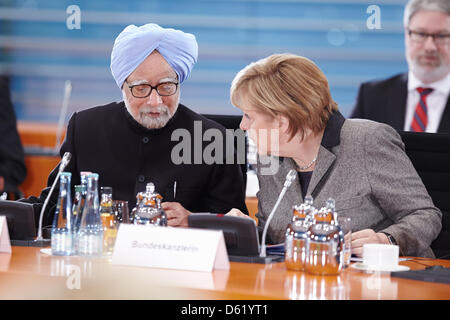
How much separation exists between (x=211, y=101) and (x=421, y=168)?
3.77 meters

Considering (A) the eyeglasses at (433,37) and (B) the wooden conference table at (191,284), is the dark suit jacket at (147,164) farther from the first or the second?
(A) the eyeglasses at (433,37)

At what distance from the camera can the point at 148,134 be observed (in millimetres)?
2795

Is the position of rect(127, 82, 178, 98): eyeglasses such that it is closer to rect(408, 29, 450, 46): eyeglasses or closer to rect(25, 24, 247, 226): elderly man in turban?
rect(25, 24, 247, 226): elderly man in turban

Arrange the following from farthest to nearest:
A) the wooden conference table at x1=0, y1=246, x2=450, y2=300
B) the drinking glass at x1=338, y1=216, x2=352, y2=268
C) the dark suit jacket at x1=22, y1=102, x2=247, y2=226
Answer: the dark suit jacket at x1=22, y1=102, x2=247, y2=226 < the drinking glass at x1=338, y1=216, x2=352, y2=268 < the wooden conference table at x1=0, y1=246, x2=450, y2=300

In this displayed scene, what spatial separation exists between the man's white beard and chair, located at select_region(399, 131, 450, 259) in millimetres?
799

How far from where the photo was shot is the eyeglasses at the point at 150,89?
2588 millimetres

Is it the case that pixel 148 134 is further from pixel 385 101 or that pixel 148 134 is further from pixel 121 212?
pixel 385 101

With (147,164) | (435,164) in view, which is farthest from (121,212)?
(435,164)

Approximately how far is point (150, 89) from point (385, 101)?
192cm

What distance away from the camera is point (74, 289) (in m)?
1.63

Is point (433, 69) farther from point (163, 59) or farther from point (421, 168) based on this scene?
point (163, 59)

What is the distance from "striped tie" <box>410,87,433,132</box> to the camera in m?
4.04

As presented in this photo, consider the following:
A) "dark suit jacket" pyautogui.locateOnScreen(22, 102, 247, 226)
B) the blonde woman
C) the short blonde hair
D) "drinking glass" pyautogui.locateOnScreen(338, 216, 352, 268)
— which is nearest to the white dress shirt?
"dark suit jacket" pyautogui.locateOnScreen(22, 102, 247, 226)

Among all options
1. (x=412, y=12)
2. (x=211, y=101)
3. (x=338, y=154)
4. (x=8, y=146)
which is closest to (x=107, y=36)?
(x=211, y=101)
